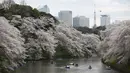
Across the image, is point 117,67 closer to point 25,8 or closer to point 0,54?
point 0,54

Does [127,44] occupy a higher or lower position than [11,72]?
higher

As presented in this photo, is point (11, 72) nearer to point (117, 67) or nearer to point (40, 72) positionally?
point (40, 72)

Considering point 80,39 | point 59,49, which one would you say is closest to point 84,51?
point 80,39

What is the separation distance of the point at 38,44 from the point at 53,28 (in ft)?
41.7

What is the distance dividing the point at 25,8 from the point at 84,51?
21211mm

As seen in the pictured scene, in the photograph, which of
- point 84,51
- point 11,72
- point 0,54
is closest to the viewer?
point 0,54

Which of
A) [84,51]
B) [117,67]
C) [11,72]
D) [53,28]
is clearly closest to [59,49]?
[53,28]

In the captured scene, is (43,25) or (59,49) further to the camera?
(59,49)

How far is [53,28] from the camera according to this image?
202 ft

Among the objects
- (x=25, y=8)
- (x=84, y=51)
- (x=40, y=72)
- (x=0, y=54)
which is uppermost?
(x=25, y=8)

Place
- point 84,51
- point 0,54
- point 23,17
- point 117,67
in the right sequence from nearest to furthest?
point 0,54, point 117,67, point 23,17, point 84,51

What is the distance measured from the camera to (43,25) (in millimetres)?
57344

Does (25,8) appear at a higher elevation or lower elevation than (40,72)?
higher

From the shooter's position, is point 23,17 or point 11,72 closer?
point 11,72
